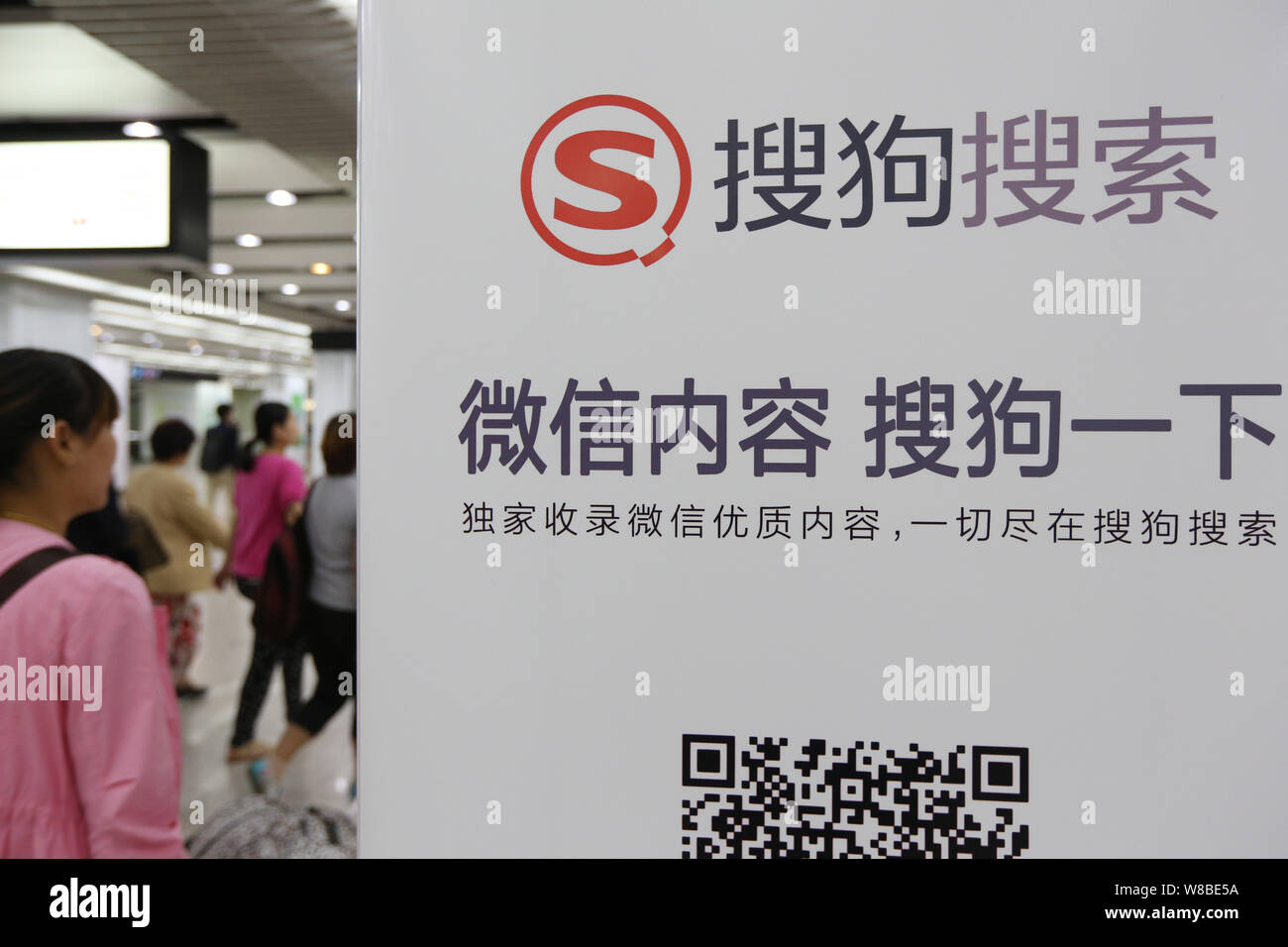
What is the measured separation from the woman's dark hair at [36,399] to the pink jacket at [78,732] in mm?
131

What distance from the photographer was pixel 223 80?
3.25 m

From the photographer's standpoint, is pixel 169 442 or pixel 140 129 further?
pixel 140 129

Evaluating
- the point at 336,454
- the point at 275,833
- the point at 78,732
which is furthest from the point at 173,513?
the point at 78,732

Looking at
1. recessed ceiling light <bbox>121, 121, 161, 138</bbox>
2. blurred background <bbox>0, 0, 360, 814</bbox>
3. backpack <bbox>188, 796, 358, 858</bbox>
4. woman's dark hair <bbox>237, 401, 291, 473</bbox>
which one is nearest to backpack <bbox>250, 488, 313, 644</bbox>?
blurred background <bbox>0, 0, 360, 814</bbox>

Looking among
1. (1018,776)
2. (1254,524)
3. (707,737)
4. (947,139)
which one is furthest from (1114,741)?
(947,139)

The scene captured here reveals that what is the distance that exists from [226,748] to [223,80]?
287 centimetres

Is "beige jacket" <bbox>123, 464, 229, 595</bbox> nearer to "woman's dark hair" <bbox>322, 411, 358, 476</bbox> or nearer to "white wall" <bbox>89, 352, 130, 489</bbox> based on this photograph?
"woman's dark hair" <bbox>322, 411, 358, 476</bbox>

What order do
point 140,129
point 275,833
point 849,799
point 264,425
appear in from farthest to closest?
point 140,129 < point 264,425 < point 275,833 < point 849,799

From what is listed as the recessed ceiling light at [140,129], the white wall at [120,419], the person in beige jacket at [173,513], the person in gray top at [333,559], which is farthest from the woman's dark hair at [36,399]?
the white wall at [120,419]

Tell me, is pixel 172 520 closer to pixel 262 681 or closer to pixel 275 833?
pixel 262 681

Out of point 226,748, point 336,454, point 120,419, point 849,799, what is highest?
point 120,419

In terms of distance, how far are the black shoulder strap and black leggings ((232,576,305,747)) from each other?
7.92ft

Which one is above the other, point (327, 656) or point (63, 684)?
point (63, 684)

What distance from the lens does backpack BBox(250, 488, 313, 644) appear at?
314 cm
